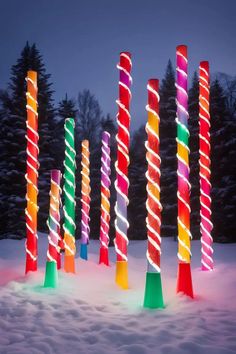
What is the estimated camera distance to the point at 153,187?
7043 millimetres

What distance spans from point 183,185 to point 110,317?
248 centimetres

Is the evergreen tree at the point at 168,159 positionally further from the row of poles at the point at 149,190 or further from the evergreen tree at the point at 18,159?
the row of poles at the point at 149,190

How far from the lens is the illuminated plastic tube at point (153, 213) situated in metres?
6.62

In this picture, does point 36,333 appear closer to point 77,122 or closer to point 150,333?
point 150,333

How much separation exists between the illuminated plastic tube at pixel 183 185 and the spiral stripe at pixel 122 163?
1.02 meters

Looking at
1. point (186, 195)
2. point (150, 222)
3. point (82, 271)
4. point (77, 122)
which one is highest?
point (77, 122)

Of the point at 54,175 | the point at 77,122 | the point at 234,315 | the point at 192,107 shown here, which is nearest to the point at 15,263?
the point at 54,175

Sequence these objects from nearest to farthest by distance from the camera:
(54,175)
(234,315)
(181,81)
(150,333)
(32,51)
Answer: (150,333), (234,315), (181,81), (54,175), (32,51)

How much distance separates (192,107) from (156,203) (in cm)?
1497

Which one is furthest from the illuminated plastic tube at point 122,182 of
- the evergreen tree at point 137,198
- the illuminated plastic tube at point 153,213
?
the evergreen tree at point 137,198

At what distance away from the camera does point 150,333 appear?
5.23 metres

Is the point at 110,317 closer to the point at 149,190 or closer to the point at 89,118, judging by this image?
the point at 149,190

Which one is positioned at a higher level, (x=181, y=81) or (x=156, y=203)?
(x=181, y=81)

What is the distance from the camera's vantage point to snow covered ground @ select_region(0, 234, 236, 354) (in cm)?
483
